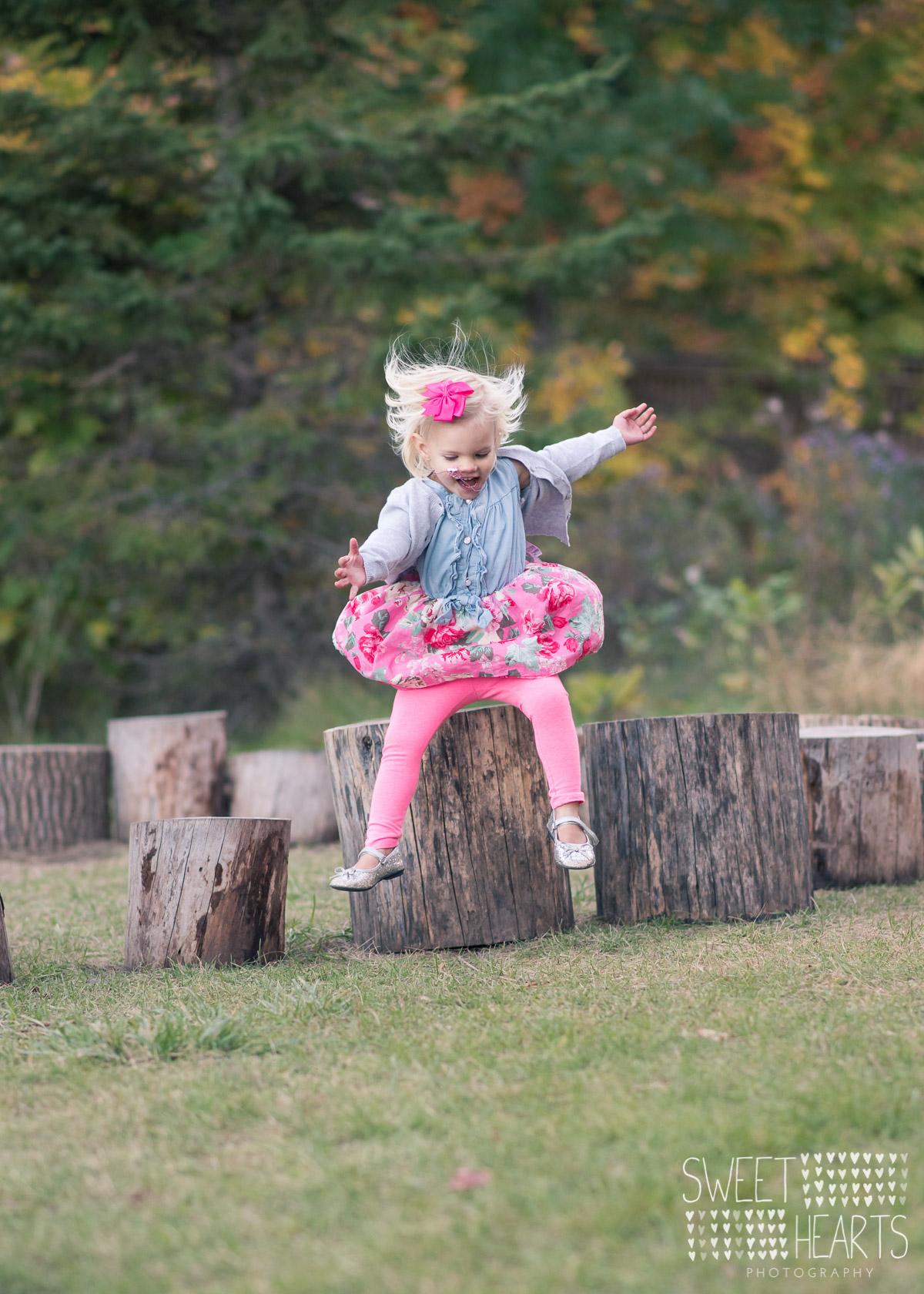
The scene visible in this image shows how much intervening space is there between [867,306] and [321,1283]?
48.0 feet

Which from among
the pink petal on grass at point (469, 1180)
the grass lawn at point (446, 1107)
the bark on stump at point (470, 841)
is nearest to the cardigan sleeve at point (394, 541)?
the bark on stump at point (470, 841)

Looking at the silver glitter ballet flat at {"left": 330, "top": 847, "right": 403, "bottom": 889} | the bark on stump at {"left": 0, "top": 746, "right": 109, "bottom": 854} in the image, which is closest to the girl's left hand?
the silver glitter ballet flat at {"left": 330, "top": 847, "right": 403, "bottom": 889}

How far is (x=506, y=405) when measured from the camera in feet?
12.7

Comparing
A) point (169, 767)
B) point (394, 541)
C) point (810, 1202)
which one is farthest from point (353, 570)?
point (169, 767)

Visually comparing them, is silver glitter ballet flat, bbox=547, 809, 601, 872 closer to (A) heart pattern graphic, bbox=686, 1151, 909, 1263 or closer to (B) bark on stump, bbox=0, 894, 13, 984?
(A) heart pattern graphic, bbox=686, 1151, 909, 1263

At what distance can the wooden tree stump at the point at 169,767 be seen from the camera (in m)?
6.84

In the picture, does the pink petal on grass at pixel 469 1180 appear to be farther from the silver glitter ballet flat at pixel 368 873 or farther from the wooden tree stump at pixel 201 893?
the wooden tree stump at pixel 201 893

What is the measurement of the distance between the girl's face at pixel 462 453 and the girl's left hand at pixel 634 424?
0.48m

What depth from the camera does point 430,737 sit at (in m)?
3.83

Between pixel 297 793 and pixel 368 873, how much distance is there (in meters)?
2.94

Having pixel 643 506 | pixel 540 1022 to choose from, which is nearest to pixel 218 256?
pixel 643 506

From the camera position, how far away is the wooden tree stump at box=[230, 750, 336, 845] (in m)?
6.59

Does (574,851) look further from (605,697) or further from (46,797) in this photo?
(605,697)

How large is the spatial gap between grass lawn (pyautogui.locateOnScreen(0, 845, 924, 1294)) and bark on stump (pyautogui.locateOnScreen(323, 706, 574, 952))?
0.12 metres
